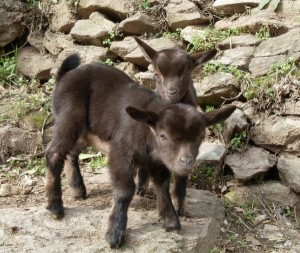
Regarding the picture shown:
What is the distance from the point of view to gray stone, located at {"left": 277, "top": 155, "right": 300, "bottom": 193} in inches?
245

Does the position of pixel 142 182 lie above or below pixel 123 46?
below

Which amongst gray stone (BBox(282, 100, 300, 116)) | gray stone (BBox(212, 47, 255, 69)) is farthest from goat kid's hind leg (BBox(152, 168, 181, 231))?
gray stone (BBox(212, 47, 255, 69))

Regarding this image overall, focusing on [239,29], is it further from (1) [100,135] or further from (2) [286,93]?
(1) [100,135]

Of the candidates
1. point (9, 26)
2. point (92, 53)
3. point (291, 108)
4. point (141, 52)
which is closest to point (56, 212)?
point (291, 108)

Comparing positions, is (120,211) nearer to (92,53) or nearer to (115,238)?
(115,238)

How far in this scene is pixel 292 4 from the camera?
7734 mm

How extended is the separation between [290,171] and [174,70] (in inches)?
72.0

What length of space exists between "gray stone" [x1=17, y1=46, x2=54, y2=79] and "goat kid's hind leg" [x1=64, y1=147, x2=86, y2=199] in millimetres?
3024

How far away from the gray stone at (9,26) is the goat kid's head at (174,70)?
11.9 feet

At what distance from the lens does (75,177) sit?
19.1 feet

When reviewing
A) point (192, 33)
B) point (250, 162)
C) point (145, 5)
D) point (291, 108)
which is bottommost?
point (250, 162)

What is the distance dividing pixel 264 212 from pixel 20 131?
339 centimetres

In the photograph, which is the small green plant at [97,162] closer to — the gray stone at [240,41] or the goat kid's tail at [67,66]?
the goat kid's tail at [67,66]

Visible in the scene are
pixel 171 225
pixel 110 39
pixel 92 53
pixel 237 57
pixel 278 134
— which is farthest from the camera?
pixel 110 39
